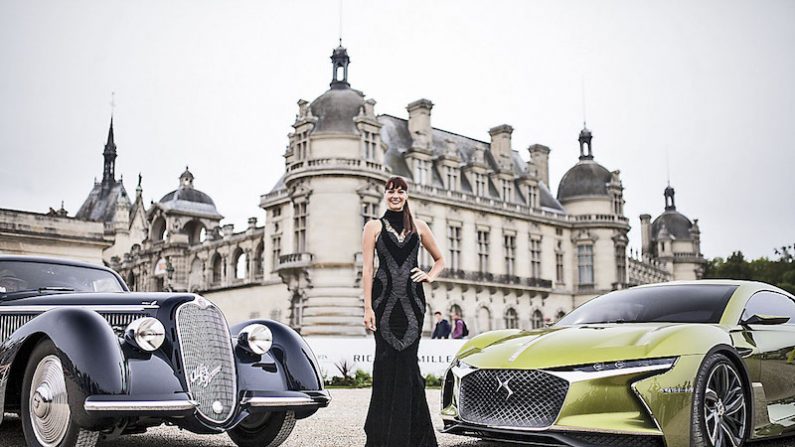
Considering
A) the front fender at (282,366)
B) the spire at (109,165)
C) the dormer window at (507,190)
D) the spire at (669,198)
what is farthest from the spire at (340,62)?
the spire at (109,165)

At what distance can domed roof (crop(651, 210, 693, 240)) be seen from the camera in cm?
6850

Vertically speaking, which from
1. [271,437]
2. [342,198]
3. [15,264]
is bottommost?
[271,437]

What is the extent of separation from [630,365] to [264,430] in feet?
9.48

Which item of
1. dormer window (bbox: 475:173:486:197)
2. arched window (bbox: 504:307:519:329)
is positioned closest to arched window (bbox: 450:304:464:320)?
arched window (bbox: 504:307:519:329)

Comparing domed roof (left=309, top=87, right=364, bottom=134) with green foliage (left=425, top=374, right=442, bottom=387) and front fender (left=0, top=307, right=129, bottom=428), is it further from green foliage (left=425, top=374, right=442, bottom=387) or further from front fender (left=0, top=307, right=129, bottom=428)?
front fender (left=0, top=307, right=129, bottom=428)

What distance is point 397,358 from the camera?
535 centimetres

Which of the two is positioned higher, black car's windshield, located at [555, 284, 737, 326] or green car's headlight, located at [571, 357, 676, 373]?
black car's windshield, located at [555, 284, 737, 326]

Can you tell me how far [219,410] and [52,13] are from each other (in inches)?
668

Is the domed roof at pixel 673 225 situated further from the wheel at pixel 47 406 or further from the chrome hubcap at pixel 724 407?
the wheel at pixel 47 406

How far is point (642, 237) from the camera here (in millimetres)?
70750

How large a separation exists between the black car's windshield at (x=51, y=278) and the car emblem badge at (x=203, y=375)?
2193 millimetres

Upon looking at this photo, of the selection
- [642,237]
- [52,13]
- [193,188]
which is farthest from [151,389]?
[642,237]

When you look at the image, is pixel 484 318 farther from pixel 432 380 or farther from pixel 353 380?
pixel 353 380

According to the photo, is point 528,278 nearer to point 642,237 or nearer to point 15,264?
point 642,237
